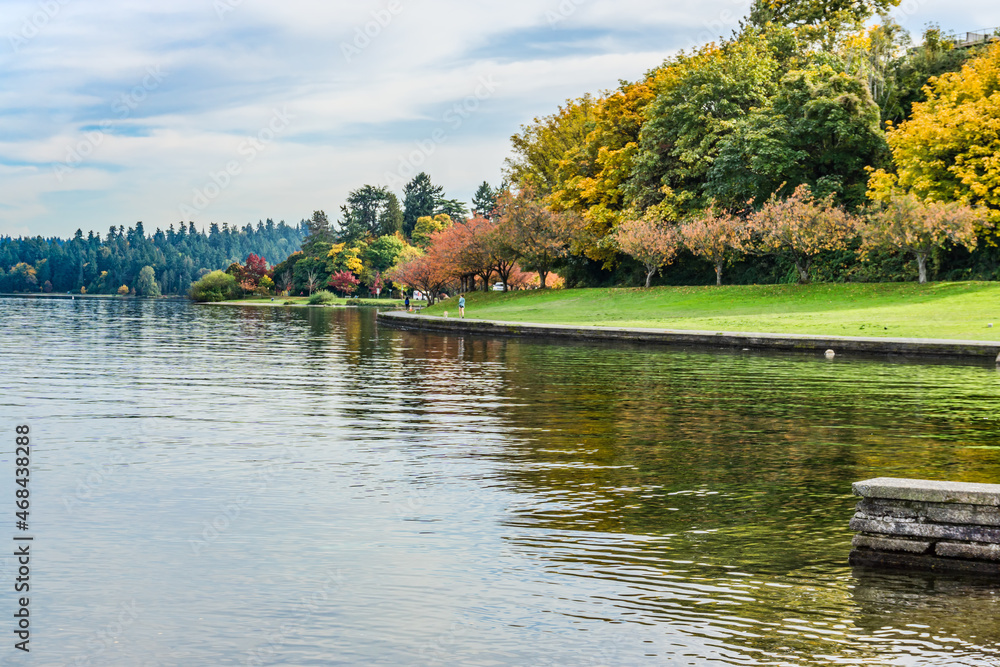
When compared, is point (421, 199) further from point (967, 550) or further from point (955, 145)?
point (967, 550)

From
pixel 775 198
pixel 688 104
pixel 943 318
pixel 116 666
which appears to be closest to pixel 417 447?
pixel 116 666

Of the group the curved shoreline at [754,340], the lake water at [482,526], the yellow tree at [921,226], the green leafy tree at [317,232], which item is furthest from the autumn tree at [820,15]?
the green leafy tree at [317,232]

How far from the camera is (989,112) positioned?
168ft

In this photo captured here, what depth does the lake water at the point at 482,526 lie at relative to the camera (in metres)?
6.05

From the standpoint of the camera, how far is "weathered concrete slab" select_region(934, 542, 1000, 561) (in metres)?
7.26

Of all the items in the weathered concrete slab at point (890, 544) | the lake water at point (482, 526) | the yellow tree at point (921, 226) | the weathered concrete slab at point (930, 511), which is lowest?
the lake water at point (482, 526)

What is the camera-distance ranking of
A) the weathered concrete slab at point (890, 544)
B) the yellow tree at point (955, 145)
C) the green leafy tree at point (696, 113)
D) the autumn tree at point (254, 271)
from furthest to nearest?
the autumn tree at point (254, 271)
the green leafy tree at point (696, 113)
the yellow tree at point (955, 145)
the weathered concrete slab at point (890, 544)

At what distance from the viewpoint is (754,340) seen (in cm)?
3338

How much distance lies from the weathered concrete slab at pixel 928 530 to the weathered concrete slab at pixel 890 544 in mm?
38

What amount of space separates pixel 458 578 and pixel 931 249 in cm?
5008

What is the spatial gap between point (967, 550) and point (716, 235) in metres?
52.4

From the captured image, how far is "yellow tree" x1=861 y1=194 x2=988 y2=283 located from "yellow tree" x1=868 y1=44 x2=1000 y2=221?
1347 mm

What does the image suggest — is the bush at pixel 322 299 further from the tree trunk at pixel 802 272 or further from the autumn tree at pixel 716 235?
the tree trunk at pixel 802 272

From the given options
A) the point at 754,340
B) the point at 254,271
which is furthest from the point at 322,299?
the point at 754,340
